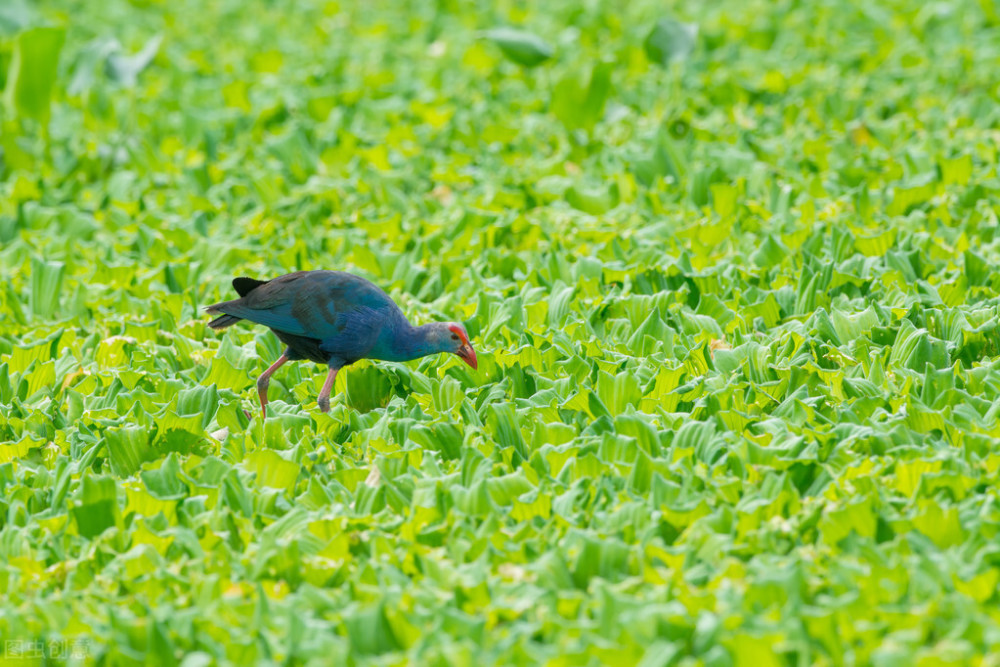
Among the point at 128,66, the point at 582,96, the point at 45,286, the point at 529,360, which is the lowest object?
the point at 45,286

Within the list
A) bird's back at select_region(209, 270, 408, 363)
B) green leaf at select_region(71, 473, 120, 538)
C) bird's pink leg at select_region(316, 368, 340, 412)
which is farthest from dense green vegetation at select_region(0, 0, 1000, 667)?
bird's back at select_region(209, 270, 408, 363)

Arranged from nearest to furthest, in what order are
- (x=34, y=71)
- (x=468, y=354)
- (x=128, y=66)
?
(x=468, y=354) → (x=34, y=71) → (x=128, y=66)

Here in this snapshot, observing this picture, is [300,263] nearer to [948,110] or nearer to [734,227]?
[734,227]

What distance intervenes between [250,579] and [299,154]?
430 cm

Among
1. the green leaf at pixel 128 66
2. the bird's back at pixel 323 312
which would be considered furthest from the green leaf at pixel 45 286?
the green leaf at pixel 128 66

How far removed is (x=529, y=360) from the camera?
442 cm

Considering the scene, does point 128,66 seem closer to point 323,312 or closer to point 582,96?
point 582,96

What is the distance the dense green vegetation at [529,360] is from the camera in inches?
116

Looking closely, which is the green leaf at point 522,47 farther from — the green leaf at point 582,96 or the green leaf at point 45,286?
the green leaf at point 45,286

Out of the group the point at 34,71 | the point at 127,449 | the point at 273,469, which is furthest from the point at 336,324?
the point at 34,71

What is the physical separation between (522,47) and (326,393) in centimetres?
405

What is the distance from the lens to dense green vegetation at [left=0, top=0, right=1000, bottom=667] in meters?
2.95

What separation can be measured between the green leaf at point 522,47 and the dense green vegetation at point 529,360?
0.07ft

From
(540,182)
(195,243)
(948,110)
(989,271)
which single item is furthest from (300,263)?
(948,110)
